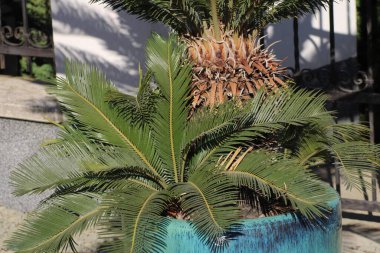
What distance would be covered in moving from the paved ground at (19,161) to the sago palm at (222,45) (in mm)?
2124

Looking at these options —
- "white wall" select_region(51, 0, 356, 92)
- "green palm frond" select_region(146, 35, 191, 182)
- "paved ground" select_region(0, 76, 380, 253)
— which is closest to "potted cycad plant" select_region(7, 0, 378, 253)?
"green palm frond" select_region(146, 35, 191, 182)

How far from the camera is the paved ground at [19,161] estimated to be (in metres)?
6.24

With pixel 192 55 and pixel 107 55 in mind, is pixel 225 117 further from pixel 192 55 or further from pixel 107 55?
pixel 107 55

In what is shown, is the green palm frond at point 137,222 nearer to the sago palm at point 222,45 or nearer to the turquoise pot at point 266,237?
the turquoise pot at point 266,237

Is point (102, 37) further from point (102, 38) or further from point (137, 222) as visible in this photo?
point (137, 222)

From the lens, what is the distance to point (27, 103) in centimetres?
673

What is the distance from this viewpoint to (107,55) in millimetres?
6875

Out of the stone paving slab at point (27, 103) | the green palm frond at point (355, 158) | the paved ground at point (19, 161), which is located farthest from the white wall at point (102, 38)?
the green palm frond at point (355, 158)

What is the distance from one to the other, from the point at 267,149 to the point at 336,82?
1915 mm

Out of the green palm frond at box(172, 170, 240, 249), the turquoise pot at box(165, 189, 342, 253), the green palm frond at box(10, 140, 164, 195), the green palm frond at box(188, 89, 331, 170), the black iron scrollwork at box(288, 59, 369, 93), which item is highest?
the black iron scrollwork at box(288, 59, 369, 93)

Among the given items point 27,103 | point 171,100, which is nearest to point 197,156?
point 171,100

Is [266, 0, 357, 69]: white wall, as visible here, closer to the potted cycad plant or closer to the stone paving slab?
the stone paving slab

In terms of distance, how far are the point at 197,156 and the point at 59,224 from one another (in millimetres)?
811

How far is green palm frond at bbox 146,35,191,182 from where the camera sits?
416cm
